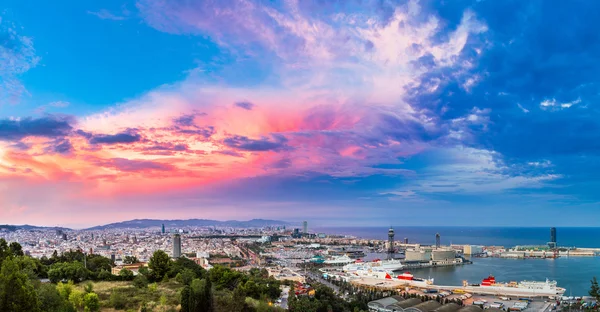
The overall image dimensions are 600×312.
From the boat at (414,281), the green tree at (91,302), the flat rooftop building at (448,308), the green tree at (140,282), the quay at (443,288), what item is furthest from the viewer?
the boat at (414,281)

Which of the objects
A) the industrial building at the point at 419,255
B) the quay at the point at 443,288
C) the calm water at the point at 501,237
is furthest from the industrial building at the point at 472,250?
the quay at the point at 443,288

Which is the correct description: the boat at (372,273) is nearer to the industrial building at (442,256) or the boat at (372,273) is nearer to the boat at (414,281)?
the boat at (414,281)

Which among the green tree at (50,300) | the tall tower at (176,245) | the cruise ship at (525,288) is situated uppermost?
the green tree at (50,300)

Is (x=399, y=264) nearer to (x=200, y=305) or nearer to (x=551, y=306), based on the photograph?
(x=551, y=306)

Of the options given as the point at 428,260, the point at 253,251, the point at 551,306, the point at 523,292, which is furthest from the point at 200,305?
the point at 253,251

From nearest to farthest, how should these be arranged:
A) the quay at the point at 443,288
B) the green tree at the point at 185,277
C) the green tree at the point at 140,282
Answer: the green tree at the point at 140,282, the green tree at the point at 185,277, the quay at the point at 443,288

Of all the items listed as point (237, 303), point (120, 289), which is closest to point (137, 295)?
point (120, 289)

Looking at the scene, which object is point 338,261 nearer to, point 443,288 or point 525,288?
point 443,288

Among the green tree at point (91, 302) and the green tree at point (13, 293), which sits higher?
the green tree at point (13, 293)

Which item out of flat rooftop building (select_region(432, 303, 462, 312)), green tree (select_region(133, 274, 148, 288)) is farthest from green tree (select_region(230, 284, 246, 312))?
flat rooftop building (select_region(432, 303, 462, 312))

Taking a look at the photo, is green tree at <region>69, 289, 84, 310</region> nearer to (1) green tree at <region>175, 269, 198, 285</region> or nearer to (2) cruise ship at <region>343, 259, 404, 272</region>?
(1) green tree at <region>175, 269, 198, 285</region>

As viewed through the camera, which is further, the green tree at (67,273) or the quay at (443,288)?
the quay at (443,288)

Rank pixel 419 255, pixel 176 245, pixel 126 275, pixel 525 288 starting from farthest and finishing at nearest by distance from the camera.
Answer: pixel 419 255 → pixel 176 245 → pixel 525 288 → pixel 126 275
